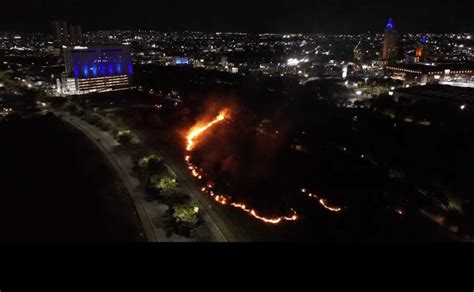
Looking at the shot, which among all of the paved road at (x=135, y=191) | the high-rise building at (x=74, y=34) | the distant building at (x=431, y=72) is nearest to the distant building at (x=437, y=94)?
the distant building at (x=431, y=72)

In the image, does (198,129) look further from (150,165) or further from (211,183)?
(211,183)

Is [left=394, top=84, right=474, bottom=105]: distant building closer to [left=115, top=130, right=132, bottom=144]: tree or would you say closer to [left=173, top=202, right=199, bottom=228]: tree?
[left=115, top=130, right=132, bottom=144]: tree

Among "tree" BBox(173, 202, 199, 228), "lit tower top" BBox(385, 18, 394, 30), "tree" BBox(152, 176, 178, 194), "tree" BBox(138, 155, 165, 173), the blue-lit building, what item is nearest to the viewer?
"tree" BBox(173, 202, 199, 228)

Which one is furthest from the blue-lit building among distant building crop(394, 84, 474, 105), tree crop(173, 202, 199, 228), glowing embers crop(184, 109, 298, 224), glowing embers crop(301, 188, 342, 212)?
glowing embers crop(301, 188, 342, 212)

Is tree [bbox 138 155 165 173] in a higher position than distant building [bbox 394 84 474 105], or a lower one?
lower

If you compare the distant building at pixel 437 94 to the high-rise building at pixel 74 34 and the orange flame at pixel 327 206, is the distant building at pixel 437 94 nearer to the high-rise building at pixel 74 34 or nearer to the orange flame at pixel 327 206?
the orange flame at pixel 327 206

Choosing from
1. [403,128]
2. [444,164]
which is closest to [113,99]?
[403,128]
